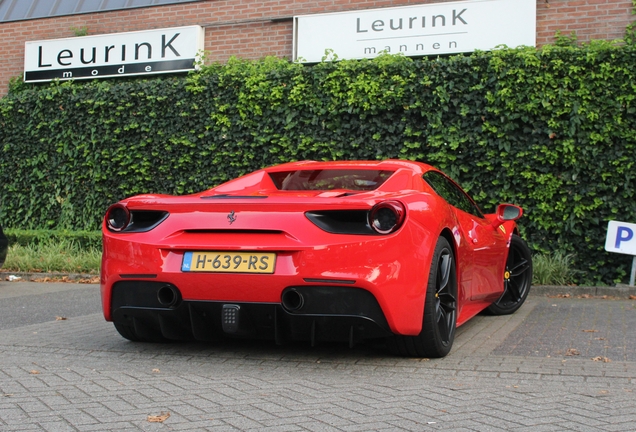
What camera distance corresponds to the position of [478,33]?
1158 centimetres

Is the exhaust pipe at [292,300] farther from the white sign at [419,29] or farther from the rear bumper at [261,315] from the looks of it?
the white sign at [419,29]

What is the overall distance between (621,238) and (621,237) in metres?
0.01

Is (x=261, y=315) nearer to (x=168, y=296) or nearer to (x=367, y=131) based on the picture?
(x=168, y=296)

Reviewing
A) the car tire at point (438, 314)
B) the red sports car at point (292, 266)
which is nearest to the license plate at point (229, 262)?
the red sports car at point (292, 266)

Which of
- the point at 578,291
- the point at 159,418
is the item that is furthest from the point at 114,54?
the point at 159,418

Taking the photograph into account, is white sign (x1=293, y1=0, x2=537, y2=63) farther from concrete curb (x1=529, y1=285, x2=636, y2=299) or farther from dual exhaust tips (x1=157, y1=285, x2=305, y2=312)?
dual exhaust tips (x1=157, y1=285, x2=305, y2=312)

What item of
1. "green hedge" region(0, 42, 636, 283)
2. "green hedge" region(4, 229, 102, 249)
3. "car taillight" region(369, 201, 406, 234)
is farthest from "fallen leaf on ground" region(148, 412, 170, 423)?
"green hedge" region(4, 229, 102, 249)

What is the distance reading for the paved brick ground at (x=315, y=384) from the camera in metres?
3.46

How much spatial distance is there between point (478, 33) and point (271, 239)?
810 cm

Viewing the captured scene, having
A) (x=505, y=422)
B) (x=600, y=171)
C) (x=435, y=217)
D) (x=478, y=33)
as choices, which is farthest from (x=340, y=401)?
(x=478, y=33)

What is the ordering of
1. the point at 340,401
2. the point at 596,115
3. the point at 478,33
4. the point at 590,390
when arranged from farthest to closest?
the point at 478,33 → the point at 596,115 → the point at 590,390 → the point at 340,401

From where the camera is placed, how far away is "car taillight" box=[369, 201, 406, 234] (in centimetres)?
440

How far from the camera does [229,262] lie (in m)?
4.48

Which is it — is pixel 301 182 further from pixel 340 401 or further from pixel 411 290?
pixel 340 401
